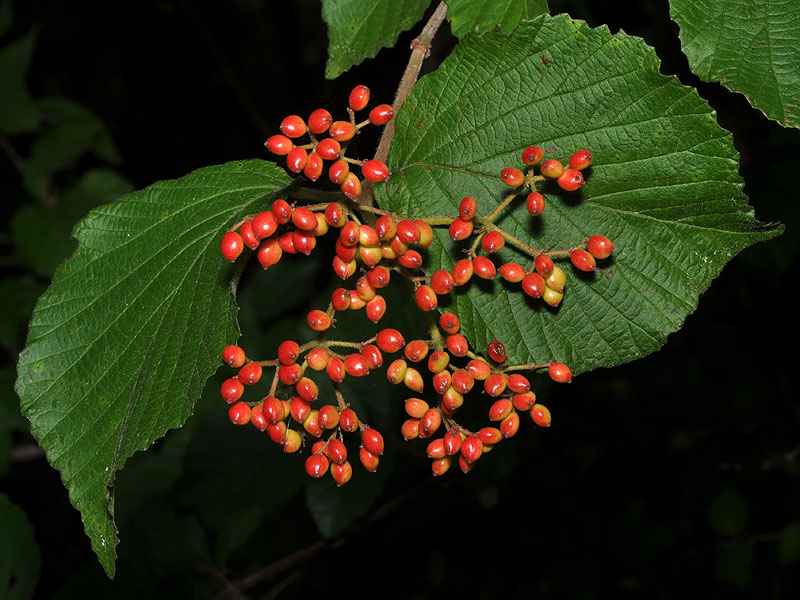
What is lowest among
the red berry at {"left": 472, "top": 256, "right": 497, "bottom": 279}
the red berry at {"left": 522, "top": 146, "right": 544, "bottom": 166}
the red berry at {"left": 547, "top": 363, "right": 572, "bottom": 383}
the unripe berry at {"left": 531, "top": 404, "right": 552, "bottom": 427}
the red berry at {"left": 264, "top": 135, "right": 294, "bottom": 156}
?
the unripe berry at {"left": 531, "top": 404, "right": 552, "bottom": 427}

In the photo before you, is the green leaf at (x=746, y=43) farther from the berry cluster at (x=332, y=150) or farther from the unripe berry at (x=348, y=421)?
the unripe berry at (x=348, y=421)

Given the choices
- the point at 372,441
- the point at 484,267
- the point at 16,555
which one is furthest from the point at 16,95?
the point at 484,267

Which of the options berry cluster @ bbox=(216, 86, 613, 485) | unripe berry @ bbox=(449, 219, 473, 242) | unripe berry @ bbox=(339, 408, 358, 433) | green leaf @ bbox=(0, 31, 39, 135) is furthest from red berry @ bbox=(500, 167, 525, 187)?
green leaf @ bbox=(0, 31, 39, 135)

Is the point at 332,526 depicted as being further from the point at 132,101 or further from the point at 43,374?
the point at 132,101

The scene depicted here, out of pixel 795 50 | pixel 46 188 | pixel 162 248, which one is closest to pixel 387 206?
pixel 162 248

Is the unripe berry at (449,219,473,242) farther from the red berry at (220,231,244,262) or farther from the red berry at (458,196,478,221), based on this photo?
the red berry at (220,231,244,262)

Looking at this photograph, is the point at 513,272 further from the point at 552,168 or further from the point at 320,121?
the point at 320,121
